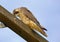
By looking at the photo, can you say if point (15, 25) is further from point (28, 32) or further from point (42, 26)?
point (42, 26)

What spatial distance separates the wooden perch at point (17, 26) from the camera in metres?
4.11

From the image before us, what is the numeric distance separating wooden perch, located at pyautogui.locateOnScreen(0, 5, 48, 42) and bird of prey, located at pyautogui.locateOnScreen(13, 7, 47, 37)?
0.09m

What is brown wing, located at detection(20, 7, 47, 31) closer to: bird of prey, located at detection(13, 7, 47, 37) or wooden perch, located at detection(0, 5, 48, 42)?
bird of prey, located at detection(13, 7, 47, 37)

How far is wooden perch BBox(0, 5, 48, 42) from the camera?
411 cm

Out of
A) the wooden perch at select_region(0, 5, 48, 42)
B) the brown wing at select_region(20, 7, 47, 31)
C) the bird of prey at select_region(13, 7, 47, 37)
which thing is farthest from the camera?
the brown wing at select_region(20, 7, 47, 31)

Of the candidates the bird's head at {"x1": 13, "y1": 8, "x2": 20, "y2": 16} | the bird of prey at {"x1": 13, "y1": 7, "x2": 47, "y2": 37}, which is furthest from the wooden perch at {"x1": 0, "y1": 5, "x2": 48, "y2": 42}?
the bird's head at {"x1": 13, "y1": 8, "x2": 20, "y2": 16}

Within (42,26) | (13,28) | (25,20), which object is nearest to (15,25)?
(13,28)

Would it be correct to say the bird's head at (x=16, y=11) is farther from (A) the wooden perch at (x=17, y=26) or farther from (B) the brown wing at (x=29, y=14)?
(A) the wooden perch at (x=17, y=26)

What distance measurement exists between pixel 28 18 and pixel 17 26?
0.41 meters

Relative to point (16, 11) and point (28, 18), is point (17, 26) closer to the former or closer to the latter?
point (28, 18)

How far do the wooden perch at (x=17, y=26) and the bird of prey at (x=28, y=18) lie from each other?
91 mm

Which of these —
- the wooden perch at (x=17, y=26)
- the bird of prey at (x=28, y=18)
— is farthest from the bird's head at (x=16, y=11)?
the wooden perch at (x=17, y=26)

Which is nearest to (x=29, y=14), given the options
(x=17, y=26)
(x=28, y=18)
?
(x=28, y=18)

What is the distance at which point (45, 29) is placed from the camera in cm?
467
